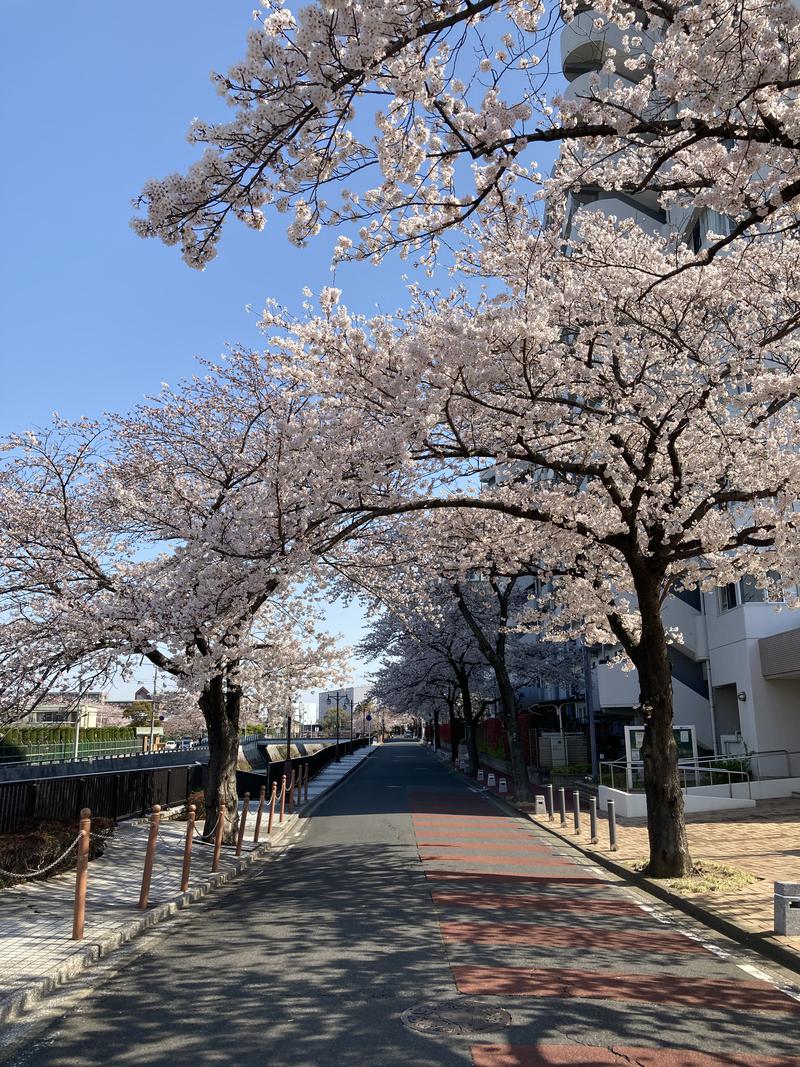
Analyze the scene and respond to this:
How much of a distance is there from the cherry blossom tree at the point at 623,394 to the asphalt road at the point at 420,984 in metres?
3.49

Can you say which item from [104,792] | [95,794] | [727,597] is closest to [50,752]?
[104,792]

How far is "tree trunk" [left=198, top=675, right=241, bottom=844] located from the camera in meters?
15.5

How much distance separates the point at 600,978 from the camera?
7.05 metres

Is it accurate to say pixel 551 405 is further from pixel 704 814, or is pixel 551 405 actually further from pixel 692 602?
pixel 692 602

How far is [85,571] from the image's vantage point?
48.5ft

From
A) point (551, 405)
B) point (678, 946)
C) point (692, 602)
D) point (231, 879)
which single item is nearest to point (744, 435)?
point (551, 405)

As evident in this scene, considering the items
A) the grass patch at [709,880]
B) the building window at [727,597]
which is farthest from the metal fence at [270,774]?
the building window at [727,597]

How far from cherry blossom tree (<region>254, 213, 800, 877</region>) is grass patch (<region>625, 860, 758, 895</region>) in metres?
0.31

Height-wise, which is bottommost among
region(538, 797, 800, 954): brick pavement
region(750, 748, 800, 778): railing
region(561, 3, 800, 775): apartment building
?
region(538, 797, 800, 954): brick pavement

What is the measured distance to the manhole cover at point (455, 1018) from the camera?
5723 mm

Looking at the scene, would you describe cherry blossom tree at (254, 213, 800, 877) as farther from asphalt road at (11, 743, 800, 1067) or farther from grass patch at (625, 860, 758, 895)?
asphalt road at (11, 743, 800, 1067)

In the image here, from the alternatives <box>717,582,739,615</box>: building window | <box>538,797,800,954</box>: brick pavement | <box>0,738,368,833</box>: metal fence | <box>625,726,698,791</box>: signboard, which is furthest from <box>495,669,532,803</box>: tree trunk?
<box>717,582,739,615</box>: building window

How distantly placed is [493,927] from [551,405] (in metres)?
6.61

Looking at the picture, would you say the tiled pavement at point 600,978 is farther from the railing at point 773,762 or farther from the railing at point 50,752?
the railing at point 50,752
